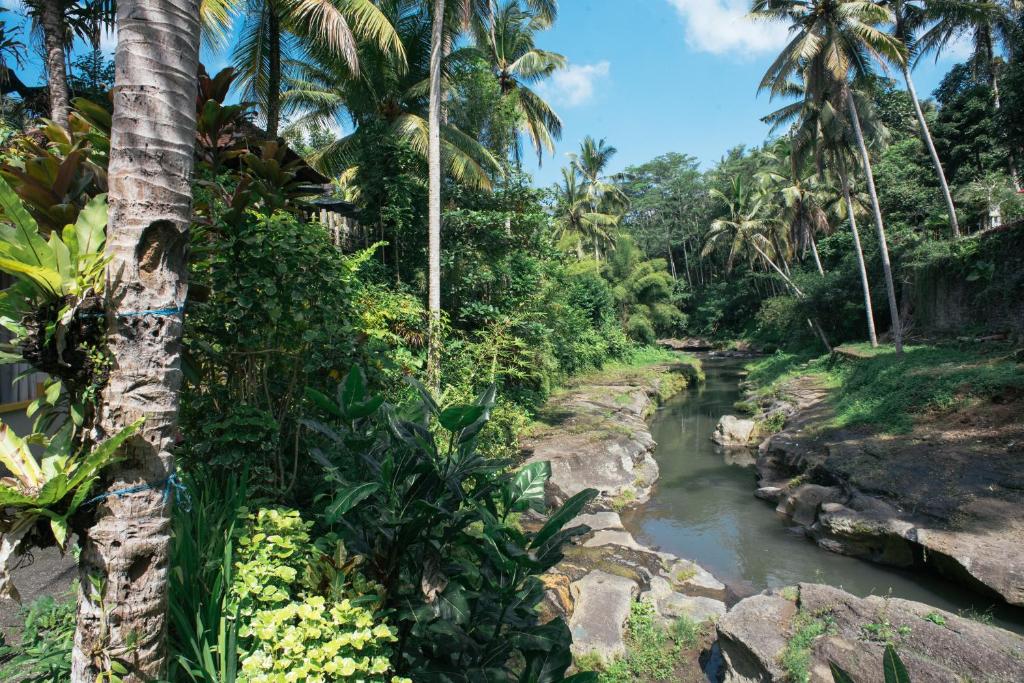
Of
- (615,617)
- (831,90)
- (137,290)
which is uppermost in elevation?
(831,90)

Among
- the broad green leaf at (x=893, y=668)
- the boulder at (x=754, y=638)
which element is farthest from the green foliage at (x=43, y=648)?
the boulder at (x=754, y=638)

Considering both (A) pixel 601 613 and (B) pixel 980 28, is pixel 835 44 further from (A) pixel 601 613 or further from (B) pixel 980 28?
(A) pixel 601 613

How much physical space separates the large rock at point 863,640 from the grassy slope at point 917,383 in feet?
21.9

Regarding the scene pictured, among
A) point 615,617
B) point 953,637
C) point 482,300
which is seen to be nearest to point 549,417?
point 482,300

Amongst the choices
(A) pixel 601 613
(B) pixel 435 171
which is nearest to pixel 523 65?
(B) pixel 435 171

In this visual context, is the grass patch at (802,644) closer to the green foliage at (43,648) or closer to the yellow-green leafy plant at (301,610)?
the yellow-green leafy plant at (301,610)

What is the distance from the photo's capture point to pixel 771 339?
103ft

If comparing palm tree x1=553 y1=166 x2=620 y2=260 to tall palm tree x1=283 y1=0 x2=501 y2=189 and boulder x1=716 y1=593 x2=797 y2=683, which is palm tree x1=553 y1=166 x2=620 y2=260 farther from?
boulder x1=716 y1=593 x2=797 y2=683

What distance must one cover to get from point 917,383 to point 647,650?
1000 centimetres

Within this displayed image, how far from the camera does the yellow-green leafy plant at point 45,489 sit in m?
1.70

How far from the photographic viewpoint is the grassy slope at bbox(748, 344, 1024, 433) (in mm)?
9812

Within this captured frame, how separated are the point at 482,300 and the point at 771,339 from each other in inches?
1047

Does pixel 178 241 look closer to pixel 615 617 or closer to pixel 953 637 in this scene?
pixel 615 617

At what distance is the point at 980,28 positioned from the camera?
1697 cm
